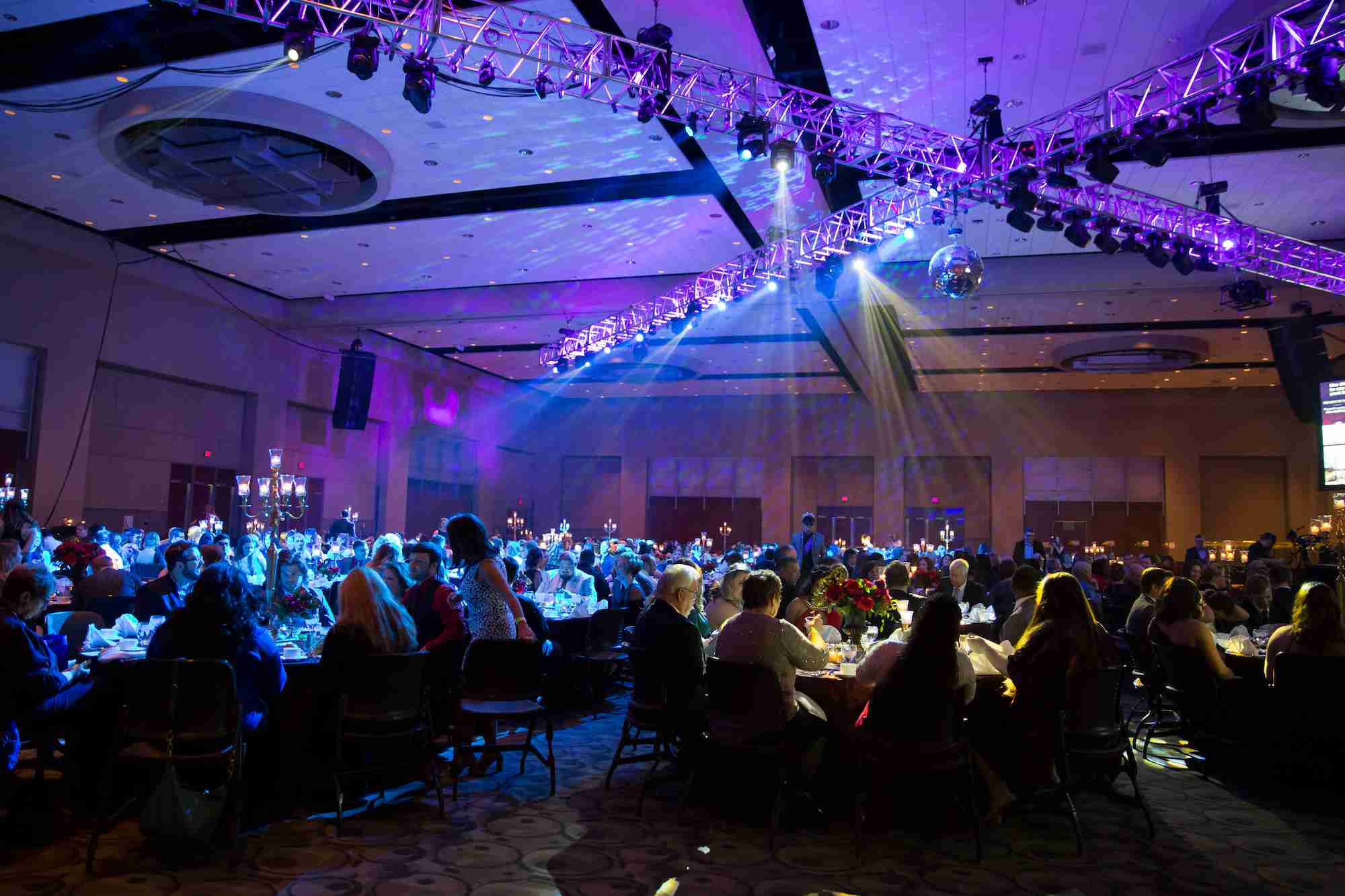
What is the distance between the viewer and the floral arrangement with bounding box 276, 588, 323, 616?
503 centimetres

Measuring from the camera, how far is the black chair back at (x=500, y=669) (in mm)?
4832

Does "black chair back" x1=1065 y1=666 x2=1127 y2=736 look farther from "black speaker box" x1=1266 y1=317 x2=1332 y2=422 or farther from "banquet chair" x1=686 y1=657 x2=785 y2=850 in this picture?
"black speaker box" x1=1266 y1=317 x2=1332 y2=422

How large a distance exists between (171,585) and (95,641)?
4.35ft

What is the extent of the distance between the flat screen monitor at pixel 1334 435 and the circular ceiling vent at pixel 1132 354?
138 inches

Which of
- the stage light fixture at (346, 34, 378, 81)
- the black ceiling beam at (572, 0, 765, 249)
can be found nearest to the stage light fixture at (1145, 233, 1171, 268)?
the black ceiling beam at (572, 0, 765, 249)

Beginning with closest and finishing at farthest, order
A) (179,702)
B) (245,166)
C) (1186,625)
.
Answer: (179,702)
(1186,625)
(245,166)

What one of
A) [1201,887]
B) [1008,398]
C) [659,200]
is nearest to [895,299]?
[659,200]

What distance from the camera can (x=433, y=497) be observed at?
21953mm

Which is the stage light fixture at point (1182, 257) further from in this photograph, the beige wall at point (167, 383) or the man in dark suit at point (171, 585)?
the beige wall at point (167, 383)

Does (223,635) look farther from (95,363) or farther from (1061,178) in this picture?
(95,363)

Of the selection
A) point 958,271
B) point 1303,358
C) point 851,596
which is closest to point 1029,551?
point 1303,358

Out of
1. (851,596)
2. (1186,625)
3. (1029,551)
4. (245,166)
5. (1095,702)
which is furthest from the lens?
(1029,551)

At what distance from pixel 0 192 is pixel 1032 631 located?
12945 millimetres

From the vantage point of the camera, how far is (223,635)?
396 centimetres
